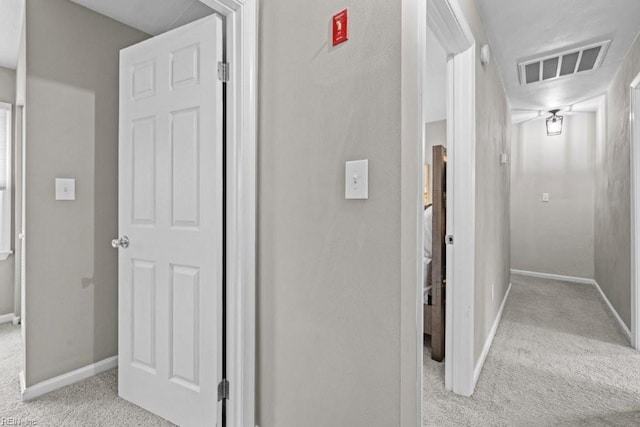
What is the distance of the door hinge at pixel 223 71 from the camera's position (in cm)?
151

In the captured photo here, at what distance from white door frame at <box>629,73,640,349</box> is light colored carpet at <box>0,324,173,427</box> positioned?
3374 millimetres

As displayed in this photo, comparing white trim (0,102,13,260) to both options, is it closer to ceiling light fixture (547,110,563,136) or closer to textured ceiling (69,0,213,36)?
textured ceiling (69,0,213,36)

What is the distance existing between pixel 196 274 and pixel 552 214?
5.48 m

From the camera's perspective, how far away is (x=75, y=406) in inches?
72.6

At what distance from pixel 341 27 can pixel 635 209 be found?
112 inches

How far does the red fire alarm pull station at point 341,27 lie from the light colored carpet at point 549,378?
181cm

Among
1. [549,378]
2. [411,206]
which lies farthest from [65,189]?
[549,378]

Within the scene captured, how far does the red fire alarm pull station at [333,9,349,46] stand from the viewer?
1217 millimetres

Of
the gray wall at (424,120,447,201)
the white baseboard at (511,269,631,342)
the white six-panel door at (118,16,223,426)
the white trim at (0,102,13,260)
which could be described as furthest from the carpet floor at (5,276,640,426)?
the gray wall at (424,120,447,201)

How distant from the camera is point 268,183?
1466 mm

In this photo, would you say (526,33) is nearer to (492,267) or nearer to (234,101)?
(492,267)

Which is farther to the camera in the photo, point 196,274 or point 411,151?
point 196,274

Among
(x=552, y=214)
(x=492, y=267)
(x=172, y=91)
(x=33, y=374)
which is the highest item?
(x=172, y=91)

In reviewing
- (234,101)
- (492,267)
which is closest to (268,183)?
(234,101)
